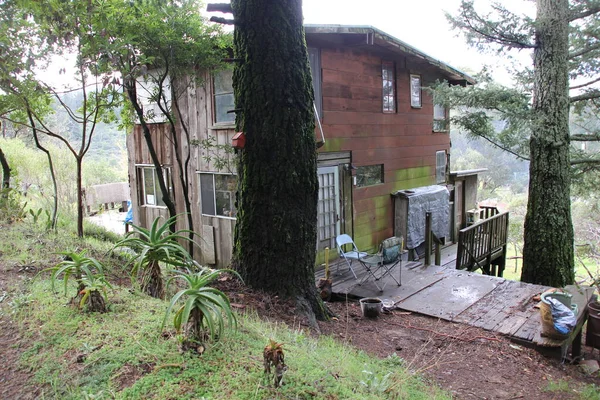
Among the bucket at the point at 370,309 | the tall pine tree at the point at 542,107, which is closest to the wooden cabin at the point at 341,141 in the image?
the tall pine tree at the point at 542,107

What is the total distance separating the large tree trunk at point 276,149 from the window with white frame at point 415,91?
286 inches

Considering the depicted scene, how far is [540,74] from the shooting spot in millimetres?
7855

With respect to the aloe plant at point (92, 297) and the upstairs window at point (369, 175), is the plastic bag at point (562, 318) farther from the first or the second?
the upstairs window at point (369, 175)

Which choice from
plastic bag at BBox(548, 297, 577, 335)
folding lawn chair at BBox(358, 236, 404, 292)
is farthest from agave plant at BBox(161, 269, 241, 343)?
folding lawn chair at BBox(358, 236, 404, 292)

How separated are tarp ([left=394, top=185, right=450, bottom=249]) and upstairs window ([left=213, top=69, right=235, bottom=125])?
4.49 meters

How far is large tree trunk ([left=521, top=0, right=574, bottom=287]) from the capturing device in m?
7.70

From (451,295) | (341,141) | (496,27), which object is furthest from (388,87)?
(451,295)

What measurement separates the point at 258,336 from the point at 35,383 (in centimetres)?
126

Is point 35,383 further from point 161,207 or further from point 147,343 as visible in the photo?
point 161,207

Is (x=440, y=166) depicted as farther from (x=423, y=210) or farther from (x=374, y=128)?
(x=374, y=128)

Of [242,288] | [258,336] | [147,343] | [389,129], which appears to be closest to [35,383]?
[147,343]

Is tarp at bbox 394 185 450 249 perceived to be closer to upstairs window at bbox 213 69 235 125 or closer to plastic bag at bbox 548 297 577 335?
upstairs window at bbox 213 69 235 125

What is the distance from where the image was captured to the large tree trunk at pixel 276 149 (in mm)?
4078

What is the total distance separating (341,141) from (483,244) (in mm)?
4004
